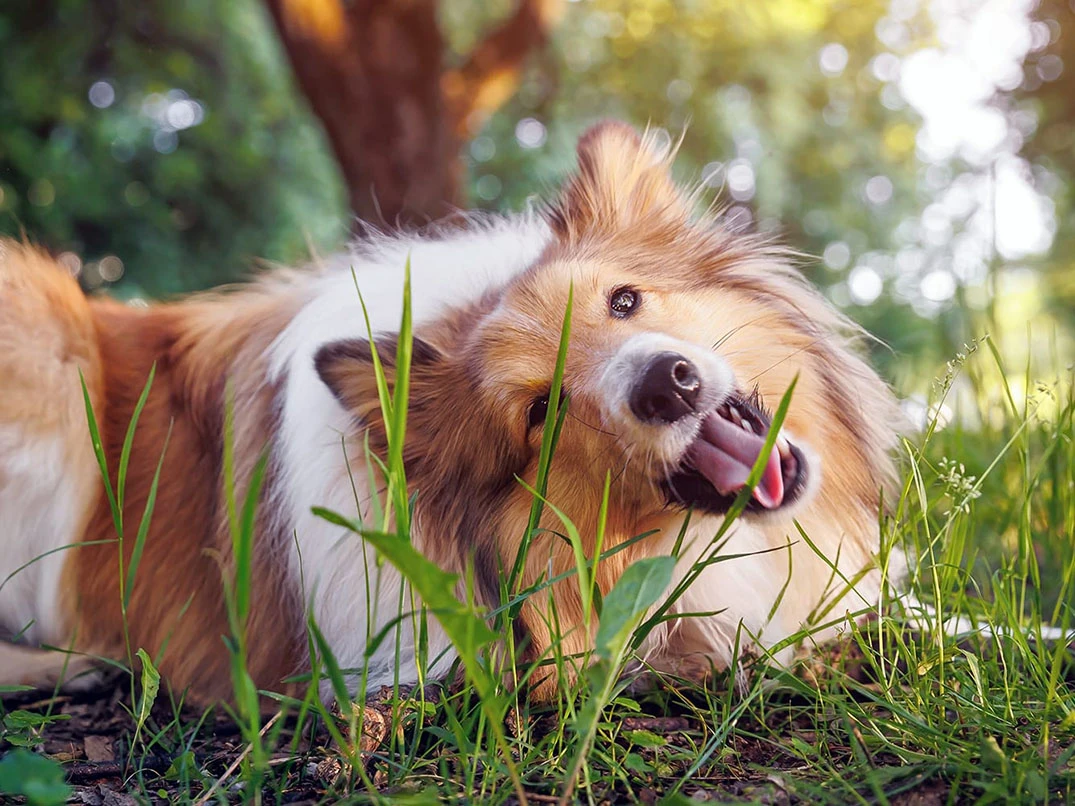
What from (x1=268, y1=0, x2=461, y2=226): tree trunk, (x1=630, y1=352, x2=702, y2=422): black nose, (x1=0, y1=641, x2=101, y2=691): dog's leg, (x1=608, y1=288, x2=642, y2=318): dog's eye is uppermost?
(x1=268, y1=0, x2=461, y2=226): tree trunk

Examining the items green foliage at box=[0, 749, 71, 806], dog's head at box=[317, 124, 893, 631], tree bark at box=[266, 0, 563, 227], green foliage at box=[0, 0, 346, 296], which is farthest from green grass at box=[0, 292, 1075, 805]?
green foliage at box=[0, 0, 346, 296]

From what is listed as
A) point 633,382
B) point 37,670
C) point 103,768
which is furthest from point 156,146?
point 633,382

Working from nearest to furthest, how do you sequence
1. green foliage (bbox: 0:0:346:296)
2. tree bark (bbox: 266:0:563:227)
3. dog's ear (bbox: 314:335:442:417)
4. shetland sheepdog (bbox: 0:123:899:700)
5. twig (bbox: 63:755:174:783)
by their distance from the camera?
twig (bbox: 63:755:174:783) < shetland sheepdog (bbox: 0:123:899:700) < dog's ear (bbox: 314:335:442:417) < tree bark (bbox: 266:0:563:227) < green foliage (bbox: 0:0:346:296)

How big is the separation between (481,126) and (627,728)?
31.9 feet

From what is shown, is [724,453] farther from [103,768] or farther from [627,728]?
[103,768]

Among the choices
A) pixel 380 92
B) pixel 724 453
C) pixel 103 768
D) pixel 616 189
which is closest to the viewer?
pixel 103 768

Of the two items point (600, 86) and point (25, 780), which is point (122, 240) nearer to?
point (600, 86)

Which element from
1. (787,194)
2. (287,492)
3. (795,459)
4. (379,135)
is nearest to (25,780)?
(287,492)

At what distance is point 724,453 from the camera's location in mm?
1924

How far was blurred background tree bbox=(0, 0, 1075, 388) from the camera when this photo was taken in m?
6.84

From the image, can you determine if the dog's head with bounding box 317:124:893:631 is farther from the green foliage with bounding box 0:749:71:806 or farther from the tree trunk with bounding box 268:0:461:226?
the tree trunk with bounding box 268:0:461:226

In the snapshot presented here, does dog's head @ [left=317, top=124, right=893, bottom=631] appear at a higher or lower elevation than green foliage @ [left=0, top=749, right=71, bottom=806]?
higher

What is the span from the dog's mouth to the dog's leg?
1775 millimetres

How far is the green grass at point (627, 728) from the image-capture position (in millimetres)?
1322
